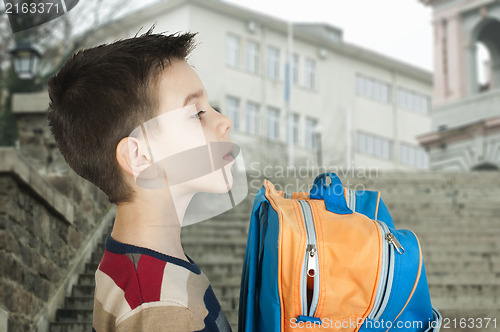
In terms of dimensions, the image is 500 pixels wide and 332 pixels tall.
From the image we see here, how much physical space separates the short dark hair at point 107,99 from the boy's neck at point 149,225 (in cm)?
3

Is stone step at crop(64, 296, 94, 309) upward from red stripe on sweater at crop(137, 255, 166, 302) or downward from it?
downward

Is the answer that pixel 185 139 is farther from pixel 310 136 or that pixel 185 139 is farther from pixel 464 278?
pixel 310 136

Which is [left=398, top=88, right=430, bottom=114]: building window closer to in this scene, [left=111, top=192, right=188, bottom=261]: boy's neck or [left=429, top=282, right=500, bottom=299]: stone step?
[left=429, top=282, right=500, bottom=299]: stone step

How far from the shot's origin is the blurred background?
3285 millimetres

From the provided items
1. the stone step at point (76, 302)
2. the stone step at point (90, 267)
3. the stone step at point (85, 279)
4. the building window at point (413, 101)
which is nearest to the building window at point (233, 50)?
the building window at point (413, 101)

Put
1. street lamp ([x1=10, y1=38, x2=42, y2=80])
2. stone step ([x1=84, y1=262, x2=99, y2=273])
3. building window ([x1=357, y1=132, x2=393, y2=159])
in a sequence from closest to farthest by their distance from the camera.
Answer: stone step ([x1=84, y1=262, x2=99, y2=273]) → street lamp ([x1=10, y1=38, x2=42, y2=80]) → building window ([x1=357, y1=132, x2=393, y2=159])

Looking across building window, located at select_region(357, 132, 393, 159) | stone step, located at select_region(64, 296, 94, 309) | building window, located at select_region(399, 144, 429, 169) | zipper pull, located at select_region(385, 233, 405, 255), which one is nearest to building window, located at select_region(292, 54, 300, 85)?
building window, located at select_region(357, 132, 393, 159)

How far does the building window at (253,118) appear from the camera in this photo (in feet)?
87.8

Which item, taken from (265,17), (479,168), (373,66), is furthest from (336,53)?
(479,168)

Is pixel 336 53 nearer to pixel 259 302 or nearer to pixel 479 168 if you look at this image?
pixel 479 168

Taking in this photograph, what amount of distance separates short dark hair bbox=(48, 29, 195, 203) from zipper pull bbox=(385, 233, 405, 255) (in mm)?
589

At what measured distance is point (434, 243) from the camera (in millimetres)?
5551

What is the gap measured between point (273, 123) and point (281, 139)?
764 millimetres

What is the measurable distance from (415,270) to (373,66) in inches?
1226
